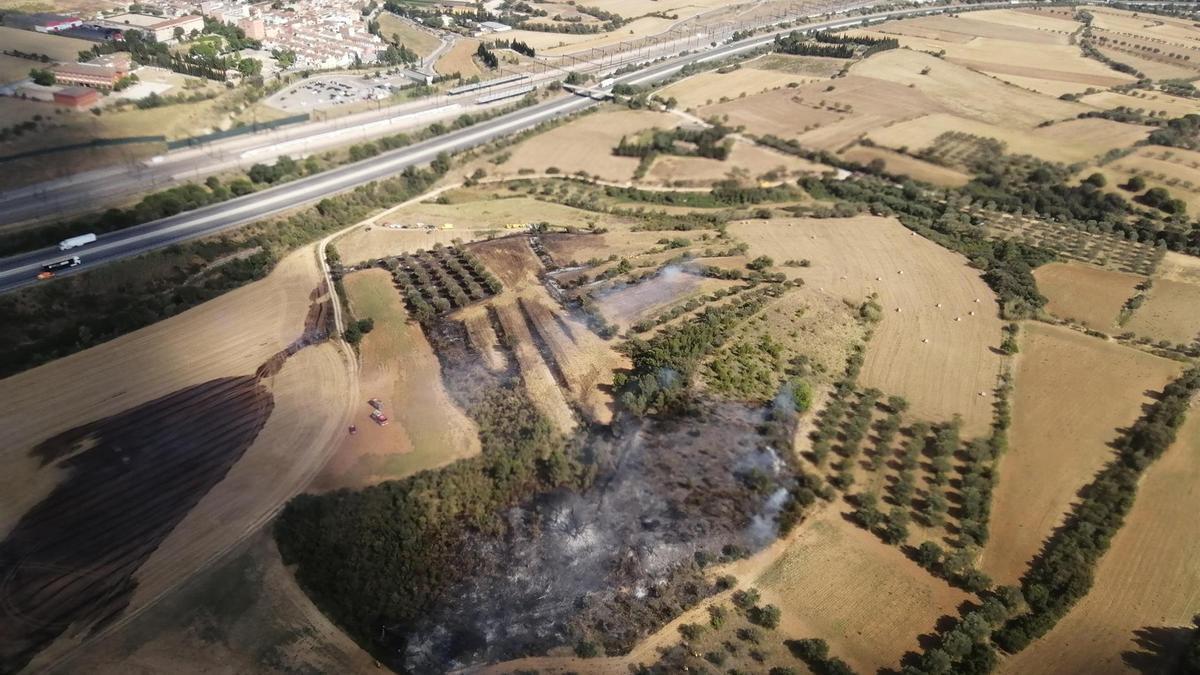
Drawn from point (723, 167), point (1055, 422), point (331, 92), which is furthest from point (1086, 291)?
point (331, 92)

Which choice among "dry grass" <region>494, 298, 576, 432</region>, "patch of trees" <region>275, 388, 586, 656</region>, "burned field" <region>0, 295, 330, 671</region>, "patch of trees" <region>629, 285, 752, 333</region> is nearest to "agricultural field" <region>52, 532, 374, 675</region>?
"patch of trees" <region>275, 388, 586, 656</region>

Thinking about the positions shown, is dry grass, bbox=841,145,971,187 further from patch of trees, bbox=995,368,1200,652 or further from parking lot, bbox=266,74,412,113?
parking lot, bbox=266,74,412,113

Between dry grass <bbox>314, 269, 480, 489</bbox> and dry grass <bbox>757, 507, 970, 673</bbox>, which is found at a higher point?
dry grass <bbox>314, 269, 480, 489</bbox>

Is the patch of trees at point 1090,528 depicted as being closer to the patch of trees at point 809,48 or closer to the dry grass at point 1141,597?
the dry grass at point 1141,597

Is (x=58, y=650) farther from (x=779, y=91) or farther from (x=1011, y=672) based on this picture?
(x=779, y=91)

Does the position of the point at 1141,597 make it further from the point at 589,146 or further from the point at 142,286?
the point at 589,146

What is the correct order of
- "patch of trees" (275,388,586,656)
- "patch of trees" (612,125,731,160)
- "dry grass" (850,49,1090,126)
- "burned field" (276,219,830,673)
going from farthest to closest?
"dry grass" (850,49,1090,126), "patch of trees" (612,125,731,160), "patch of trees" (275,388,586,656), "burned field" (276,219,830,673)

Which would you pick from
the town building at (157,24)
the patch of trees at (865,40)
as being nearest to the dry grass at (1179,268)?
the patch of trees at (865,40)
